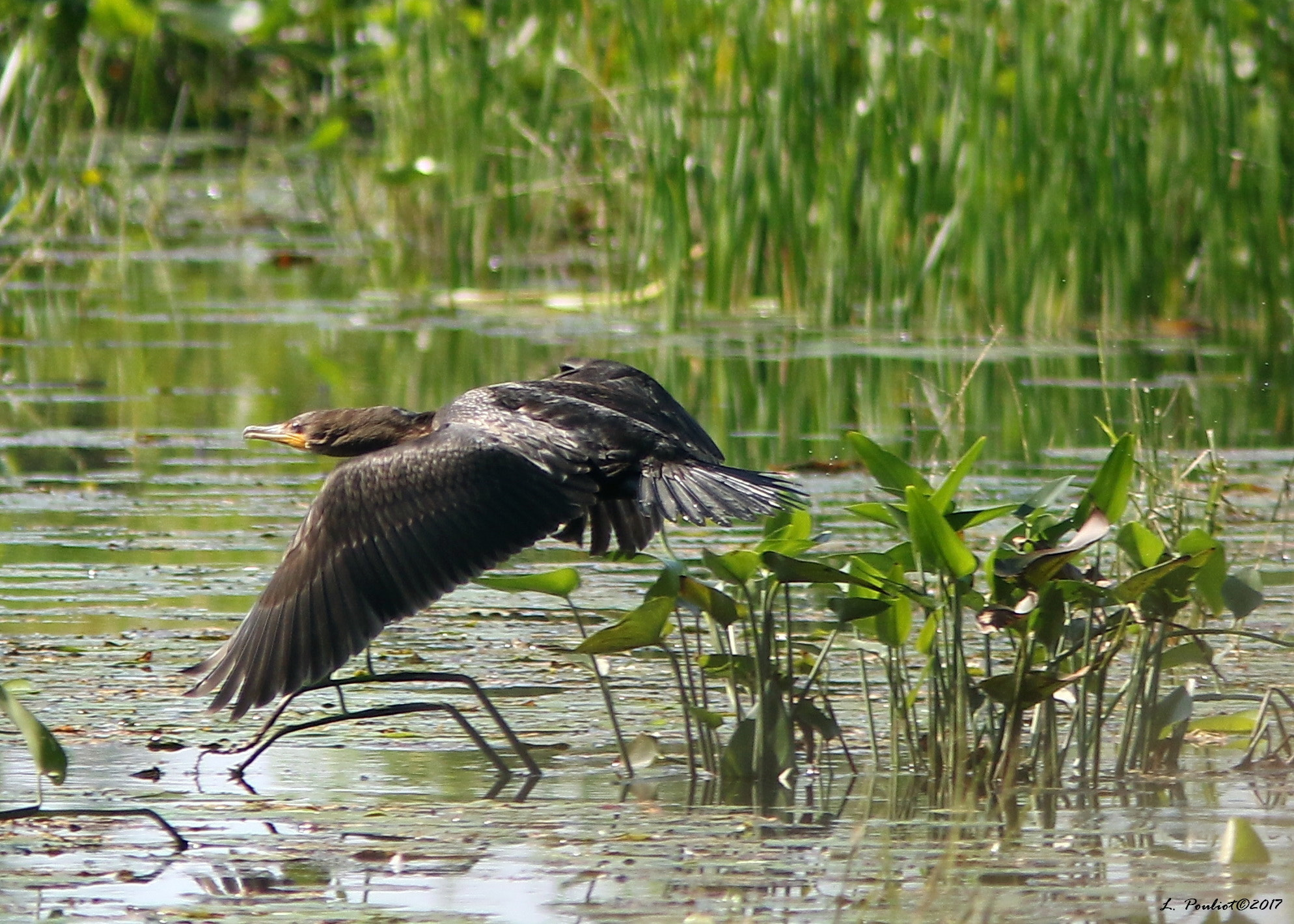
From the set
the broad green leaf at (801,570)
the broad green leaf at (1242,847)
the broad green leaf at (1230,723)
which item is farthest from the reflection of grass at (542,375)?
the broad green leaf at (1242,847)

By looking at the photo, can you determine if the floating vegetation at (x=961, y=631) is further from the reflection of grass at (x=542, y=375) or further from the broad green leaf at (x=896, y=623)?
the reflection of grass at (x=542, y=375)

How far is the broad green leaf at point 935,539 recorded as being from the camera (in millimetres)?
3762

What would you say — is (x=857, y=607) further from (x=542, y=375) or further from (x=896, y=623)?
(x=542, y=375)

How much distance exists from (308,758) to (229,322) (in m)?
6.53

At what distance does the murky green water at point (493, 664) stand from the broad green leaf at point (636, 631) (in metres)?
0.25

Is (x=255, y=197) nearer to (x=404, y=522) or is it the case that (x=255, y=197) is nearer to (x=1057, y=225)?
(x=1057, y=225)

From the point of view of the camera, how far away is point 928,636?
12.8 ft

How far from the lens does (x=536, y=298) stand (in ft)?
35.4

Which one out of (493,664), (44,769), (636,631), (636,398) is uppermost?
(636,398)

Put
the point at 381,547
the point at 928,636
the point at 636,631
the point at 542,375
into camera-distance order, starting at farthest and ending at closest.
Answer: the point at 542,375 → the point at 381,547 → the point at 636,631 → the point at 928,636

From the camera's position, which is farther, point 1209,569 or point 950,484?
point 1209,569

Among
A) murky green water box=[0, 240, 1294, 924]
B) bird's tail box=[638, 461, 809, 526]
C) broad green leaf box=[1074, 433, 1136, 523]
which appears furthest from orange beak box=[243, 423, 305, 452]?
broad green leaf box=[1074, 433, 1136, 523]

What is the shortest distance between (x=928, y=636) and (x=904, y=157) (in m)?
5.62

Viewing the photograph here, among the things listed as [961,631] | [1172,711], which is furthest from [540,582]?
[1172,711]
